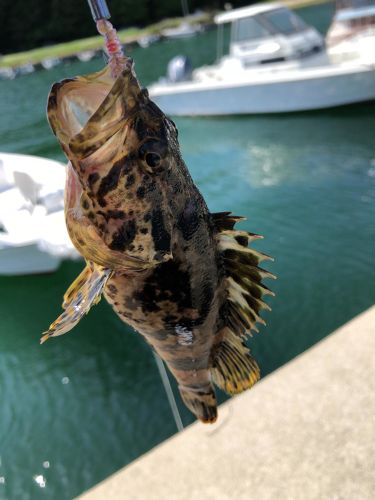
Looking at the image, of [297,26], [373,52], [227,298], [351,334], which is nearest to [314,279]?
[351,334]

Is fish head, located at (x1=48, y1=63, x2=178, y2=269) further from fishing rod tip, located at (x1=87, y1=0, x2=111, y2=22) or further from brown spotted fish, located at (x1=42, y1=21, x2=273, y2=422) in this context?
fishing rod tip, located at (x1=87, y1=0, x2=111, y2=22)

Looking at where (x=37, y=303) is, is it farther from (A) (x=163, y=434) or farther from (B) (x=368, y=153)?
(B) (x=368, y=153)

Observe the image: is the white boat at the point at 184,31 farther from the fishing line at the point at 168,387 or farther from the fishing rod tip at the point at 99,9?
the fishing rod tip at the point at 99,9

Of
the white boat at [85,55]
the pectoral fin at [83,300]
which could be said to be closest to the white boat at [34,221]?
the pectoral fin at [83,300]

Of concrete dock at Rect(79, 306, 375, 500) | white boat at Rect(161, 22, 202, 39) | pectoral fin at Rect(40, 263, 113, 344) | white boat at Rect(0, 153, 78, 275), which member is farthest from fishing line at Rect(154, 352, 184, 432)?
white boat at Rect(161, 22, 202, 39)

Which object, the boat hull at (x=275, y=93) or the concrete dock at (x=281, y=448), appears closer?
the concrete dock at (x=281, y=448)
